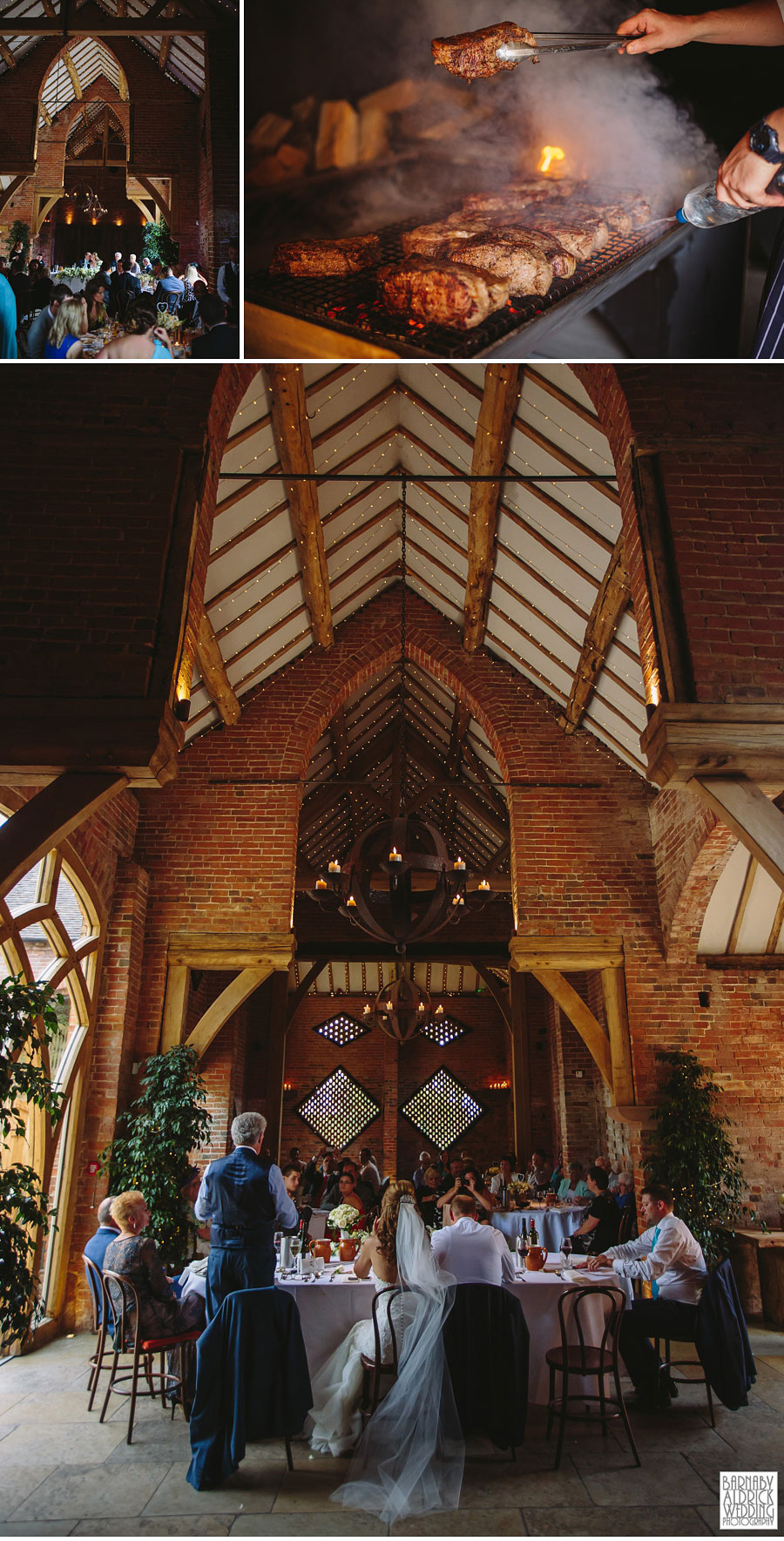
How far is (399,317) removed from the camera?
375 centimetres

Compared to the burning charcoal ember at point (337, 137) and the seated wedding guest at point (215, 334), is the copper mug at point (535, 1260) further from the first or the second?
the burning charcoal ember at point (337, 137)

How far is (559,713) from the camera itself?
8.68 m

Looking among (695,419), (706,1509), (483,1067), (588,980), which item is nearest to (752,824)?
(695,419)

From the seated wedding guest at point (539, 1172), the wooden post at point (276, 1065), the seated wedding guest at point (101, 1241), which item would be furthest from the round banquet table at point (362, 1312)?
the seated wedding guest at point (539, 1172)

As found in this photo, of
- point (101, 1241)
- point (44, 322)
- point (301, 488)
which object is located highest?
point (301, 488)

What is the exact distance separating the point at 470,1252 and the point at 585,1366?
0.62 meters

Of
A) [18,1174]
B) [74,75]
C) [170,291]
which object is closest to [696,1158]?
[18,1174]

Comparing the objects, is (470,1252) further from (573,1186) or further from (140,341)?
(573,1186)

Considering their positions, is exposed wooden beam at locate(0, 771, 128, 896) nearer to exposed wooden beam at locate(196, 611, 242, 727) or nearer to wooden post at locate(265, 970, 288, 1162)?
exposed wooden beam at locate(196, 611, 242, 727)

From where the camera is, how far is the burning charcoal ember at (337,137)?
3.45 m

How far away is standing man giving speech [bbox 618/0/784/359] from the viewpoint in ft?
11.2

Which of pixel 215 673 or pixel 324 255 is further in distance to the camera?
pixel 215 673

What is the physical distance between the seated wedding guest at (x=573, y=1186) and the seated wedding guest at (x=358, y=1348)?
5.37m

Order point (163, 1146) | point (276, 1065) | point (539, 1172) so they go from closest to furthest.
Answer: point (163, 1146)
point (276, 1065)
point (539, 1172)
